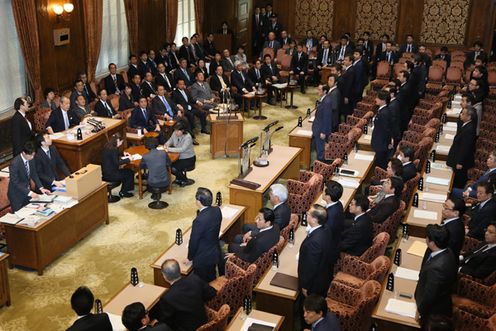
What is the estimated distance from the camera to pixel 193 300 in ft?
18.3

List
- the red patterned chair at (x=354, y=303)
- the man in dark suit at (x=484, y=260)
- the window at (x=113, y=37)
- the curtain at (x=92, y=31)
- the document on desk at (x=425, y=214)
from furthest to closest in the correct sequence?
the window at (x=113, y=37) → the curtain at (x=92, y=31) → the document on desk at (x=425, y=214) → the man in dark suit at (x=484, y=260) → the red patterned chair at (x=354, y=303)

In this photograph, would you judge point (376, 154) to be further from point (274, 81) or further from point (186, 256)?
point (274, 81)

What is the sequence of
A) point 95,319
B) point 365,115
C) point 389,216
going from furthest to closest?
point 365,115 < point 389,216 < point 95,319

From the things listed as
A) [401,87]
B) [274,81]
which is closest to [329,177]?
[401,87]

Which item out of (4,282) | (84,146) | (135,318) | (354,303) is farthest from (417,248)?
(84,146)

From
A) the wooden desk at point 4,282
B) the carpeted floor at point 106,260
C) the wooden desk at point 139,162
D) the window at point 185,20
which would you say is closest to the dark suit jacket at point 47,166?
the carpeted floor at point 106,260

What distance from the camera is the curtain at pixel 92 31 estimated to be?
13.1 m

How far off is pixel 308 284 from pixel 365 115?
259 inches

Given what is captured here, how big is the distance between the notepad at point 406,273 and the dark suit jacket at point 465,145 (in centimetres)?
333

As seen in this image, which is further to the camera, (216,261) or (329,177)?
(329,177)

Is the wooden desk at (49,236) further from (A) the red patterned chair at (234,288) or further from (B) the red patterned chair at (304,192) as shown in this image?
(B) the red patterned chair at (304,192)

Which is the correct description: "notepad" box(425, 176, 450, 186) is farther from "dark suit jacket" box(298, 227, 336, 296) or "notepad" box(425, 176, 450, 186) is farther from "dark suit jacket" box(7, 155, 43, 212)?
"dark suit jacket" box(7, 155, 43, 212)

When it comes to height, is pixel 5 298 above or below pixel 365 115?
below

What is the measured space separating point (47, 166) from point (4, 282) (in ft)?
7.55
